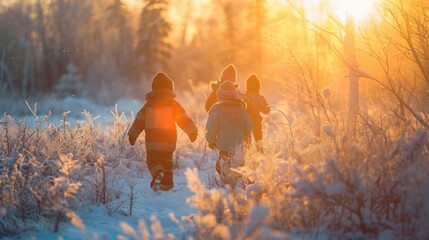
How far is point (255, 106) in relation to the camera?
807 cm

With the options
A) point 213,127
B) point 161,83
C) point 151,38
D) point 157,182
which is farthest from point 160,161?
point 151,38

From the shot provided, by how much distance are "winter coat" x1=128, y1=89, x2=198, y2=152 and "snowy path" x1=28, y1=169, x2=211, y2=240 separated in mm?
662

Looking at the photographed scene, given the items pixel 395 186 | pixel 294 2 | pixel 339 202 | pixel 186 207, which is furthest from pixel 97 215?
pixel 294 2

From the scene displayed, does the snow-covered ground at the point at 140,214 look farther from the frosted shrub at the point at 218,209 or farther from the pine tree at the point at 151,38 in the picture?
the pine tree at the point at 151,38

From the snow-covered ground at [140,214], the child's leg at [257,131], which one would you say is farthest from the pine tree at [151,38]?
the snow-covered ground at [140,214]

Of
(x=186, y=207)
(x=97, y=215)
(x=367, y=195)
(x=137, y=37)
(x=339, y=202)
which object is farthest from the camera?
(x=137, y=37)

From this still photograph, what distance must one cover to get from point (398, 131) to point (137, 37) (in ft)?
95.5

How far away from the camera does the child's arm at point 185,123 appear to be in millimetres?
5934

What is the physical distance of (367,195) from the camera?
3295 mm

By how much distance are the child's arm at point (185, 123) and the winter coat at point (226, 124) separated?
38cm

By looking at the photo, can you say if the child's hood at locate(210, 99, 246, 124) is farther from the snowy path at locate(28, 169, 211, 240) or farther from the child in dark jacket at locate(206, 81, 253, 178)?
the snowy path at locate(28, 169, 211, 240)

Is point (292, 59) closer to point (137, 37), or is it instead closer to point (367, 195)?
point (367, 195)

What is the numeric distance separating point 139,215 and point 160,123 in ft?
5.30

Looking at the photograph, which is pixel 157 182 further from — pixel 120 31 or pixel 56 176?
pixel 120 31
